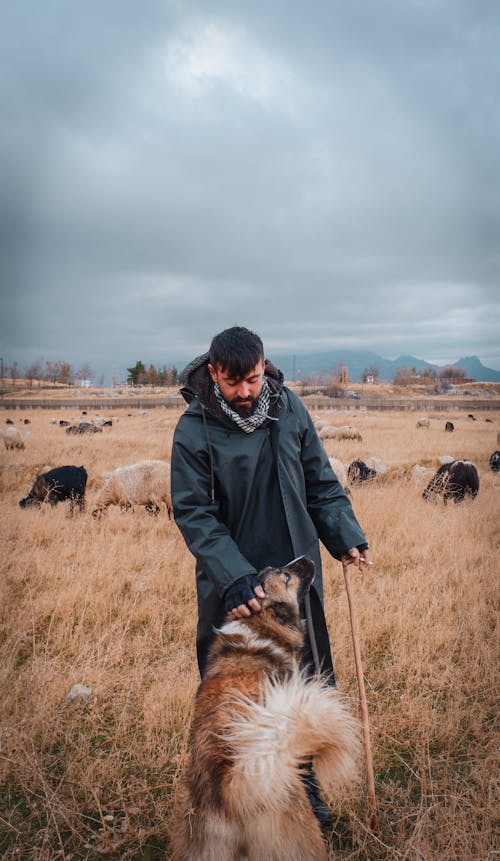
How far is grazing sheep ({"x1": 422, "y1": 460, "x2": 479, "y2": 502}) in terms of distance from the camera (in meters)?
10.6

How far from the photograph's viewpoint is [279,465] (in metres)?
2.63

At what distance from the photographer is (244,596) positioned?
7.55 ft

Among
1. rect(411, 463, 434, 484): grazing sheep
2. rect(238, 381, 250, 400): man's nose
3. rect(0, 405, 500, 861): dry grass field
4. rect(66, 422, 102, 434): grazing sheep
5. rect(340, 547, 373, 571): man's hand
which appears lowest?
rect(0, 405, 500, 861): dry grass field

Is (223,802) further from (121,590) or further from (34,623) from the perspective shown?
(121,590)

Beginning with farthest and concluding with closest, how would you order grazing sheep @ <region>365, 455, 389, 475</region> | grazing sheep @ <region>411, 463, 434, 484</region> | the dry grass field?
grazing sheep @ <region>365, 455, 389, 475</region>, grazing sheep @ <region>411, 463, 434, 484</region>, the dry grass field

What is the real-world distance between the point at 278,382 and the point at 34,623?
3.88m

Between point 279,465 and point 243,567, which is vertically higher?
point 279,465

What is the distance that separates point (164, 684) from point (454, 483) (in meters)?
8.67

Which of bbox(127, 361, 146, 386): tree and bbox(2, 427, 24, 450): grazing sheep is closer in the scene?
bbox(2, 427, 24, 450): grazing sheep

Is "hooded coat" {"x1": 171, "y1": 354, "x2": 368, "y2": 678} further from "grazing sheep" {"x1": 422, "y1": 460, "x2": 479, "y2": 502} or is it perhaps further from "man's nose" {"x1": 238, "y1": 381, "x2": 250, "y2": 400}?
"grazing sheep" {"x1": 422, "y1": 460, "x2": 479, "y2": 502}

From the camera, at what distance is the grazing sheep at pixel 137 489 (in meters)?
9.99

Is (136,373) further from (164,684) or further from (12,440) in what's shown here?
(164,684)

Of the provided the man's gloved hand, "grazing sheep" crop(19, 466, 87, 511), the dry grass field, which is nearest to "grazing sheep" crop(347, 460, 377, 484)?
the dry grass field

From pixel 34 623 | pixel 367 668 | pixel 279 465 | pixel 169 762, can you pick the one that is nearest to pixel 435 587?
pixel 367 668
